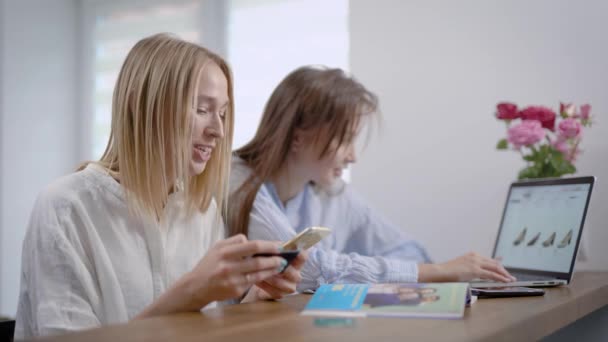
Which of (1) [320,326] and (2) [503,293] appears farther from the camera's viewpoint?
(2) [503,293]

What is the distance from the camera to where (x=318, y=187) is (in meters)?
2.13

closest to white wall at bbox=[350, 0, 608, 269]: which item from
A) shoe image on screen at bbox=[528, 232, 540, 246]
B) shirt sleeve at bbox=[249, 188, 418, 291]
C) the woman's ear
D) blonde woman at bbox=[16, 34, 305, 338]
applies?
shoe image on screen at bbox=[528, 232, 540, 246]

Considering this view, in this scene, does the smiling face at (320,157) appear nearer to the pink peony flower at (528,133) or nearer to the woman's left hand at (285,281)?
the pink peony flower at (528,133)

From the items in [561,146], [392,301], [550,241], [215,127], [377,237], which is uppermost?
[215,127]

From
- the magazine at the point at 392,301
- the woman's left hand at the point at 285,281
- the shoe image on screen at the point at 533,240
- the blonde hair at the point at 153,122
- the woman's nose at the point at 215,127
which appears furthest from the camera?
the shoe image on screen at the point at 533,240

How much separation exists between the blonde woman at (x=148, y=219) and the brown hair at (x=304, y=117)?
0.41 metres

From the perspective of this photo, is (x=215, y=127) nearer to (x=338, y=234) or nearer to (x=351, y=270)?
(x=351, y=270)

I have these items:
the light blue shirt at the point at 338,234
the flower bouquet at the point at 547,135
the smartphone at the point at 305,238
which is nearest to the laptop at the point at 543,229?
the flower bouquet at the point at 547,135

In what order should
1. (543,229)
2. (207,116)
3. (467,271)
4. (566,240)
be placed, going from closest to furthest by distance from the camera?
(207,116), (467,271), (566,240), (543,229)

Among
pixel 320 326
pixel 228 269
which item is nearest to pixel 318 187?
pixel 228 269

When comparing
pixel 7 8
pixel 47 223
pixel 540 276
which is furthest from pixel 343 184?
pixel 7 8

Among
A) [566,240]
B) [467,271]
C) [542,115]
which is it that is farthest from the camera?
[542,115]

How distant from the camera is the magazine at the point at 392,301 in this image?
3.20 feet

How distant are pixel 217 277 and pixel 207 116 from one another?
0.49 metres
